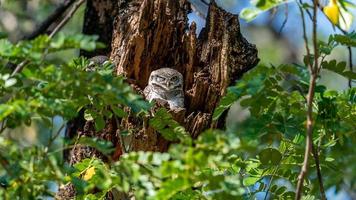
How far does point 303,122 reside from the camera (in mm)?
2623

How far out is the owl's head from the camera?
384 centimetres

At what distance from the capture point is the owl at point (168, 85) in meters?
3.82

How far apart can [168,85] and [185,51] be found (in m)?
0.18

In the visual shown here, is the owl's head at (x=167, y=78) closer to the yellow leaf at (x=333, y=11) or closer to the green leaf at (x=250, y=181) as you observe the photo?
the green leaf at (x=250, y=181)

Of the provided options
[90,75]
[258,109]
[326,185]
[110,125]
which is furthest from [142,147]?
[90,75]

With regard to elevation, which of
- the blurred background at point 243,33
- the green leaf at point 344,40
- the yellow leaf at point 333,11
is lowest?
the blurred background at point 243,33

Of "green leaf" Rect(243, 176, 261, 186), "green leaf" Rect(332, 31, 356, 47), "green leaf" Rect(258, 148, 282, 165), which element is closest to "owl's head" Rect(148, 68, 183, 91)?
"green leaf" Rect(243, 176, 261, 186)

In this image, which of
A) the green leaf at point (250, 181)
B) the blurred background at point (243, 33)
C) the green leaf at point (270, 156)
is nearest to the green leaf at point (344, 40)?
the green leaf at point (270, 156)

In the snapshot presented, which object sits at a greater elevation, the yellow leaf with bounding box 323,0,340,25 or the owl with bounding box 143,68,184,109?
the yellow leaf with bounding box 323,0,340,25

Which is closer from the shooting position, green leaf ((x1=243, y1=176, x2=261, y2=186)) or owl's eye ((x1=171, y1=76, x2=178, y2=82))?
green leaf ((x1=243, y1=176, x2=261, y2=186))

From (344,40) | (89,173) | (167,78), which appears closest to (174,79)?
(167,78)

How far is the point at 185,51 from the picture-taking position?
3855 mm

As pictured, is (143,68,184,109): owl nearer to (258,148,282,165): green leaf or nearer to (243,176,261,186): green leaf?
(243,176,261,186): green leaf

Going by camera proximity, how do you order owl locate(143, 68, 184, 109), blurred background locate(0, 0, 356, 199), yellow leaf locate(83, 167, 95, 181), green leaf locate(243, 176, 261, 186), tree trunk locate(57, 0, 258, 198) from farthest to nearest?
blurred background locate(0, 0, 356, 199), owl locate(143, 68, 184, 109), tree trunk locate(57, 0, 258, 198), green leaf locate(243, 176, 261, 186), yellow leaf locate(83, 167, 95, 181)
